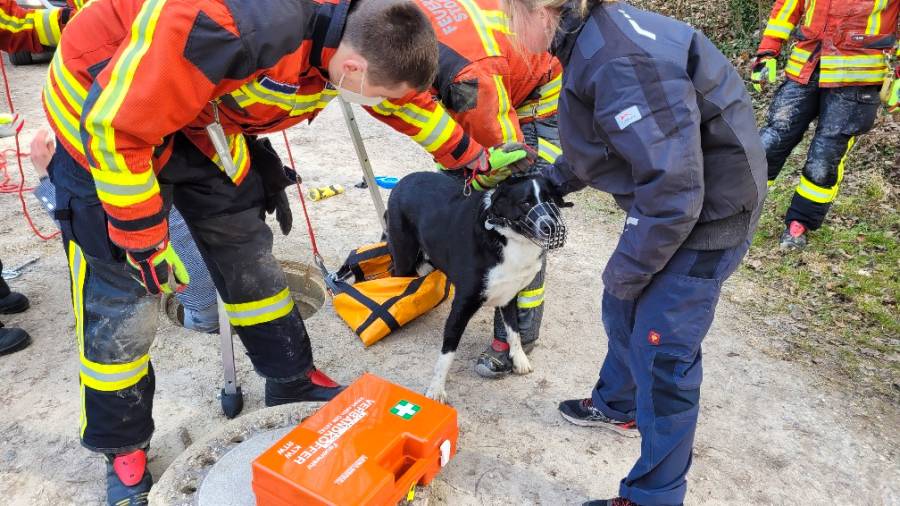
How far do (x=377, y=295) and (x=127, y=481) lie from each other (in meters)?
1.64

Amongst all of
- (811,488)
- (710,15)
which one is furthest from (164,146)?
(710,15)

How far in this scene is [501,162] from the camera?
2.73 m

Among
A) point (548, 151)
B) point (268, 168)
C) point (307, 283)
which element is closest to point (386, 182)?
point (307, 283)

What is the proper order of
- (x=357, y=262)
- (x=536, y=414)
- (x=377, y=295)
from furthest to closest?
(x=357, y=262), (x=377, y=295), (x=536, y=414)

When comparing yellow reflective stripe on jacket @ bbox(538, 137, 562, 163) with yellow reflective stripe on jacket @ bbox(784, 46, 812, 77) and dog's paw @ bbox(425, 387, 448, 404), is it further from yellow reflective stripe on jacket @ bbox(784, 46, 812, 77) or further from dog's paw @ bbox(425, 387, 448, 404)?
yellow reflective stripe on jacket @ bbox(784, 46, 812, 77)

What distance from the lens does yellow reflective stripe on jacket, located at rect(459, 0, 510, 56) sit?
2.97 metres

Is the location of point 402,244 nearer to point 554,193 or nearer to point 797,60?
point 554,193

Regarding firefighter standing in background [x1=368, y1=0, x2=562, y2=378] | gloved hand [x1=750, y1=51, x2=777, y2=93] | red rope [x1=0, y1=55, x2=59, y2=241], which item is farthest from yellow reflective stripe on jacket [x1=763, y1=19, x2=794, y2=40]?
red rope [x1=0, y1=55, x2=59, y2=241]

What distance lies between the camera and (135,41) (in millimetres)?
1729

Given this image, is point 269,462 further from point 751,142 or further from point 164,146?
point 751,142

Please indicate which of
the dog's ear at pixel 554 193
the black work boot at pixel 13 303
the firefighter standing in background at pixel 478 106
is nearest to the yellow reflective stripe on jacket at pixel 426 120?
the firefighter standing in background at pixel 478 106

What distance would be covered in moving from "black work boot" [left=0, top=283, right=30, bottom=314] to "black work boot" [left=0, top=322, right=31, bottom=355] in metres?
0.27

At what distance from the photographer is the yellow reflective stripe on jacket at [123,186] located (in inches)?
72.0

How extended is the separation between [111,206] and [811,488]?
2815 mm
